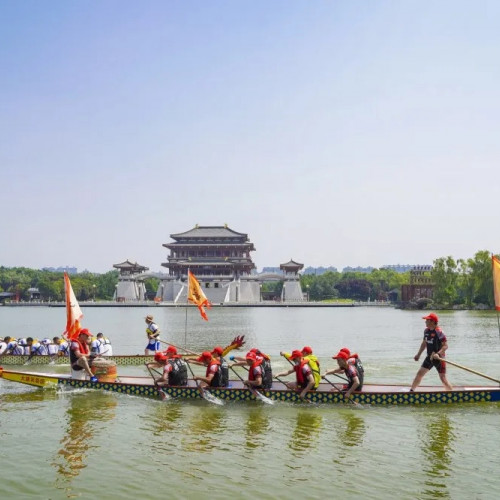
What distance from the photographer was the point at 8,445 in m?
11.2

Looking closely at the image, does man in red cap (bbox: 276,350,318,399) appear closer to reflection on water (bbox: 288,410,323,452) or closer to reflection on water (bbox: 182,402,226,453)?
reflection on water (bbox: 288,410,323,452)

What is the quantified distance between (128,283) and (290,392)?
109 meters

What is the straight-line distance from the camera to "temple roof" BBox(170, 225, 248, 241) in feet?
394

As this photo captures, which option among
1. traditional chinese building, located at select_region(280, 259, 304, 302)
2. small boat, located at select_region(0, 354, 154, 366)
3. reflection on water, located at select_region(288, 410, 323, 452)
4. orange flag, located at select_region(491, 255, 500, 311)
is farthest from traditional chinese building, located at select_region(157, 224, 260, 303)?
reflection on water, located at select_region(288, 410, 323, 452)

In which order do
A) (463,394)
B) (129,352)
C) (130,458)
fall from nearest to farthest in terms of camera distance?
(130,458) < (463,394) < (129,352)

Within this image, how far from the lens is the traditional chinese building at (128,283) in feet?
390

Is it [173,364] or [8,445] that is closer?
[8,445]

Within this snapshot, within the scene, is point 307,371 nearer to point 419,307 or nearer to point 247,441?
point 247,441

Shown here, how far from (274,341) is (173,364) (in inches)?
863

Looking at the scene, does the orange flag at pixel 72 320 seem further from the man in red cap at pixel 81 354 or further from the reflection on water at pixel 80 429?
the reflection on water at pixel 80 429

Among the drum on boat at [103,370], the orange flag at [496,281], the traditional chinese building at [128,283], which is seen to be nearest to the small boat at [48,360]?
the drum on boat at [103,370]

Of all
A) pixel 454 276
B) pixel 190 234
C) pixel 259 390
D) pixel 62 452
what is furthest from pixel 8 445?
pixel 190 234

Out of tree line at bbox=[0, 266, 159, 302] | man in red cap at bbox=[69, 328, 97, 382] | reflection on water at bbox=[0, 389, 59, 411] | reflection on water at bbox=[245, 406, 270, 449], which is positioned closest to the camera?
reflection on water at bbox=[245, 406, 270, 449]

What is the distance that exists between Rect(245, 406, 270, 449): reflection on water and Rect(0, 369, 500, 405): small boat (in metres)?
0.79
